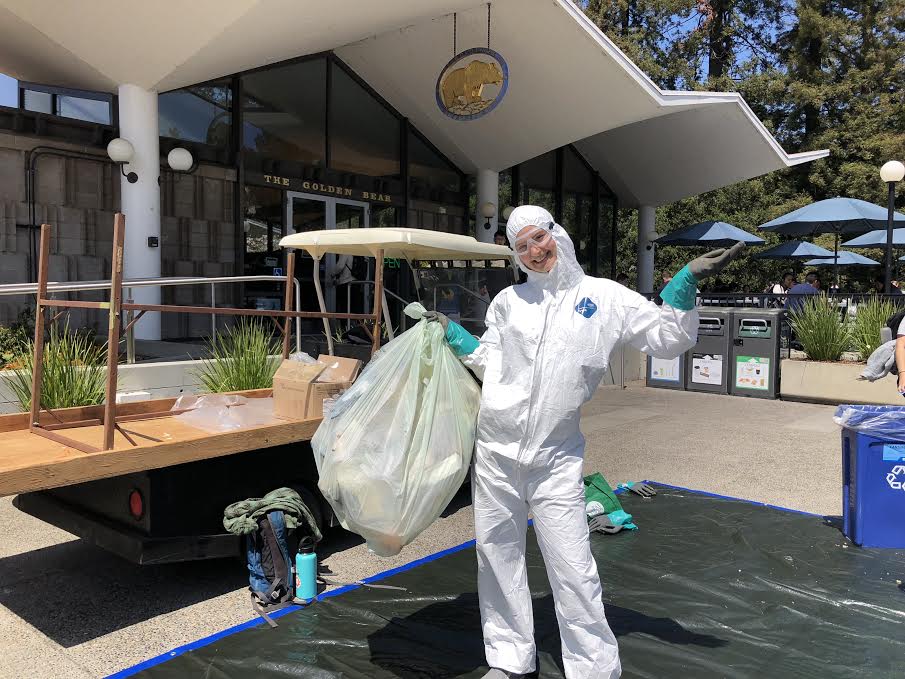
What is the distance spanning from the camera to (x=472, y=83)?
453 inches

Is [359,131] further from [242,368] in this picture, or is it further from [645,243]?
[645,243]

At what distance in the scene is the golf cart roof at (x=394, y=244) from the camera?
5055 mm

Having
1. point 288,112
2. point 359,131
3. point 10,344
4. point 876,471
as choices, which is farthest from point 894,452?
point 359,131

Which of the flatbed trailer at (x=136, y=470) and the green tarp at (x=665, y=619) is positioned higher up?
the flatbed trailer at (x=136, y=470)

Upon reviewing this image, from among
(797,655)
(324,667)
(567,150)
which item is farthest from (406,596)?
(567,150)

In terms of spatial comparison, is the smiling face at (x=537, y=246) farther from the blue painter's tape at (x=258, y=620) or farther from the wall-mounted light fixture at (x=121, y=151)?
the wall-mounted light fixture at (x=121, y=151)

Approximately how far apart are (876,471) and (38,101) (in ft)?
34.3

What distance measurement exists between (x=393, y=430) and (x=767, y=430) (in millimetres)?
6326

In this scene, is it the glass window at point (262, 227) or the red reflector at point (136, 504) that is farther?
the glass window at point (262, 227)

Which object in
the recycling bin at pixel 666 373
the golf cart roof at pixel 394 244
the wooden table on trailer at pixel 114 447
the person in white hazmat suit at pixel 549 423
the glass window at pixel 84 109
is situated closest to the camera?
the person in white hazmat suit at pixel 549 423

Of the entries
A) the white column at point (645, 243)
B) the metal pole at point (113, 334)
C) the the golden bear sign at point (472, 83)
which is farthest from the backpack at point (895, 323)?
the white column at point (645, 243)

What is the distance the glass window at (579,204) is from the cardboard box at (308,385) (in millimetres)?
13614

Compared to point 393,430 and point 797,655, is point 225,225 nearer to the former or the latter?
point 393,430

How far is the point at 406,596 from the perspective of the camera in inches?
146
